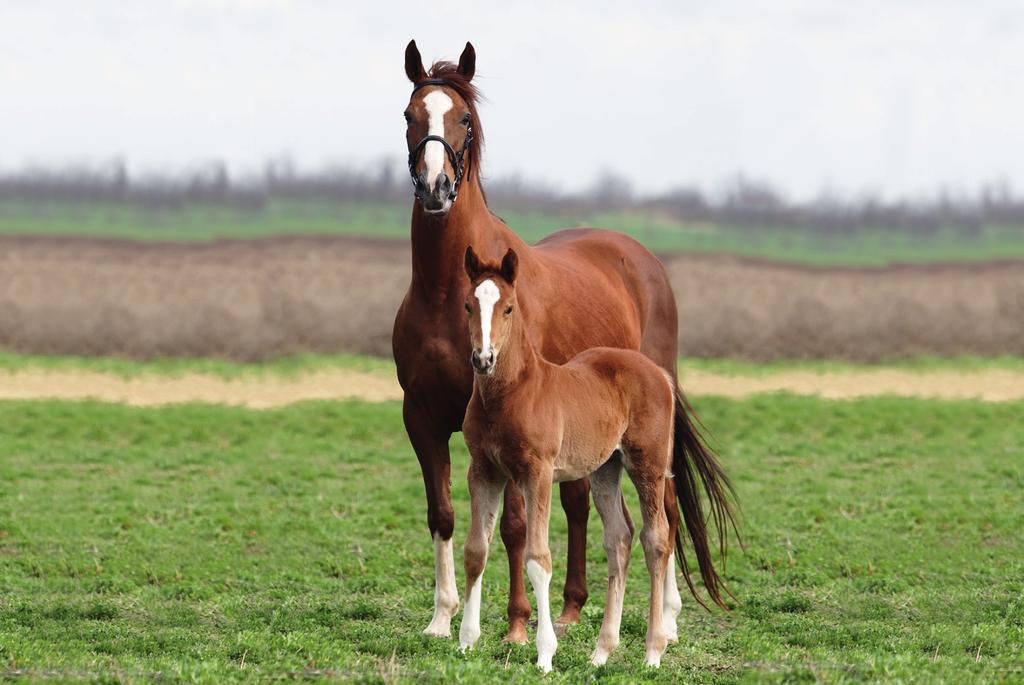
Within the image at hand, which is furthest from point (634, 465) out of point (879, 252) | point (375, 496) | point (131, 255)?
point (879, 252)

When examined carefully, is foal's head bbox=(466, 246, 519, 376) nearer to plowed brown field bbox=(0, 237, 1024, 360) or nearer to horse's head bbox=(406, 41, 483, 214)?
horse's head bbox=(406, 41, 483, 214)

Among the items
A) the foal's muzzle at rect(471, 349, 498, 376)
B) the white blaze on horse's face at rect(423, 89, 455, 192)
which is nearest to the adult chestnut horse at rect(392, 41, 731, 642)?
the white blaze on horse's face at rect(423, 89, 455, 192)

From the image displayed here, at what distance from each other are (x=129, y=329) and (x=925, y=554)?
72.3 ft

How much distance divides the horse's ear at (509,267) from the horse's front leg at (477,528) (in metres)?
1.13

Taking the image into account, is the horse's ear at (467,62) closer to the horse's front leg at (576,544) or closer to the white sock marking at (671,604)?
the horse's front leg at (576,544)

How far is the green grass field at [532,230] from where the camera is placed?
34719mm

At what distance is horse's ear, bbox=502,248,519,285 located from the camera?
23.3 ft

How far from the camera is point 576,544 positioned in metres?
9.44

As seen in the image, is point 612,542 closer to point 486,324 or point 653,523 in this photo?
point 653,523

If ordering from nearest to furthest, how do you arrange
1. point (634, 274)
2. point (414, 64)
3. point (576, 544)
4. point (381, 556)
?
1. point (414, 64)
2. point (576, 544)
3. point (634, 274)
4. point (381, 556)

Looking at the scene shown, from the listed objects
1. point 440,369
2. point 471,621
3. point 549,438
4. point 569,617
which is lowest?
point 569,617

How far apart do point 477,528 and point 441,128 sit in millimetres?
2637

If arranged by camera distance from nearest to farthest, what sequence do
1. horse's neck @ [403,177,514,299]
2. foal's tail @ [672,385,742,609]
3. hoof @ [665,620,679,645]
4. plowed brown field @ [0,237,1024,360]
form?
horse's neck @ [403,177,514,299]
hoof @ [665,620,679,645]
foal's tail @ [672,385,742,609]
plowed brown field @ [0,237,1024,360]

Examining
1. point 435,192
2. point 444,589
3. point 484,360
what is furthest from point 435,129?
point 444,589
